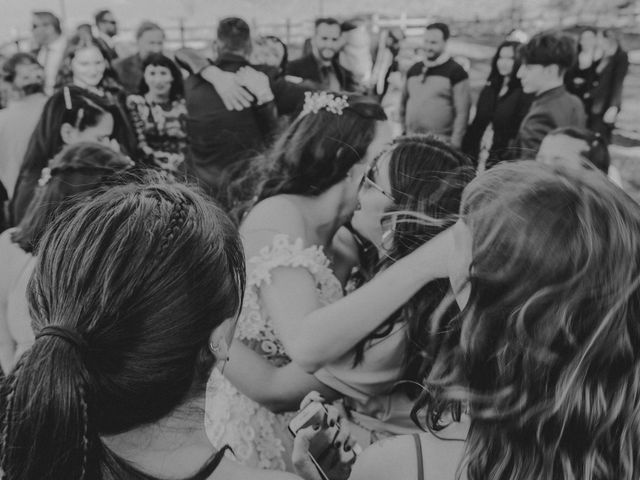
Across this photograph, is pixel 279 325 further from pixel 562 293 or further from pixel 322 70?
pixel 322 70

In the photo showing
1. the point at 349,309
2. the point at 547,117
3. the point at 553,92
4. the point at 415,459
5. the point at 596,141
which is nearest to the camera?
the point at 415,459

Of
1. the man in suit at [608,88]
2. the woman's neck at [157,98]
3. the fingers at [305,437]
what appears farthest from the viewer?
the man in suit at [608,88]

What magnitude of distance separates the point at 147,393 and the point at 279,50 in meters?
4.73

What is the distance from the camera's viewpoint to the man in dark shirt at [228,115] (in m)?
3.28

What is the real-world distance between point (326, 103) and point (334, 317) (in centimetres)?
79

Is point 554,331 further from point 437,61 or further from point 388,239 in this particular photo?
point 437,61

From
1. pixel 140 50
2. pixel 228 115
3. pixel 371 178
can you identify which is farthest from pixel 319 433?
pixel 140 50

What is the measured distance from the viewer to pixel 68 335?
2.33ft

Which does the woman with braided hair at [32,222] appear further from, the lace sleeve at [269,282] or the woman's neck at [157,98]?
the woman's neck at [157,98]

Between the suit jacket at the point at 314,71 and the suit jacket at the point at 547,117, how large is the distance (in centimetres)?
210

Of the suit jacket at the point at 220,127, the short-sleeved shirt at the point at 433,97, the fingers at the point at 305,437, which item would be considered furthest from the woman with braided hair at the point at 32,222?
the short-sleeved shirt at the point at 433,97

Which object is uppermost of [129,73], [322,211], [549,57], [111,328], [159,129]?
[549,57]

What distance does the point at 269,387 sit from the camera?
1565mm

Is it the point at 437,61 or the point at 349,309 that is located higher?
the point at 437,61
